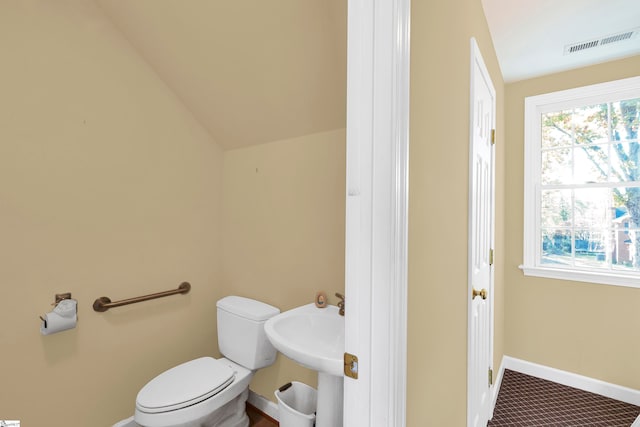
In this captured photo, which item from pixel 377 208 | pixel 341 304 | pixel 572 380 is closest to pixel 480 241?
pixel 341 304

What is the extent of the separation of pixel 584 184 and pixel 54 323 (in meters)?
3.43

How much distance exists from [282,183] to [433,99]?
113 cm

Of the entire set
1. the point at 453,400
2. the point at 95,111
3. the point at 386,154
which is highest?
the point at 95,111

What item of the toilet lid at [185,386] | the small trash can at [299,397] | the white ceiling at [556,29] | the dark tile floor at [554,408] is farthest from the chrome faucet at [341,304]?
the white ceiling at [556,29]

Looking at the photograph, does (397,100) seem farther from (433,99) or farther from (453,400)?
(453,400)

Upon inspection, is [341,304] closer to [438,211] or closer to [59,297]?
[438,211]

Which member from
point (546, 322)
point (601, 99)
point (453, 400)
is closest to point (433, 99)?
point (453, 400)

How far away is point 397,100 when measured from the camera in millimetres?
613

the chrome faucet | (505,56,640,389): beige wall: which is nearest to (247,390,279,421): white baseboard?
the chrome faucet

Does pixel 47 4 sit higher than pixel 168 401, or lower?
higher

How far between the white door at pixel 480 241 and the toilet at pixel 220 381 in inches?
43.0

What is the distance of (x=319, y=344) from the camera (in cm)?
140

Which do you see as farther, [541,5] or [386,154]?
[541,5]

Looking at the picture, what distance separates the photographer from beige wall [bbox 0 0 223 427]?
1.38 metres
